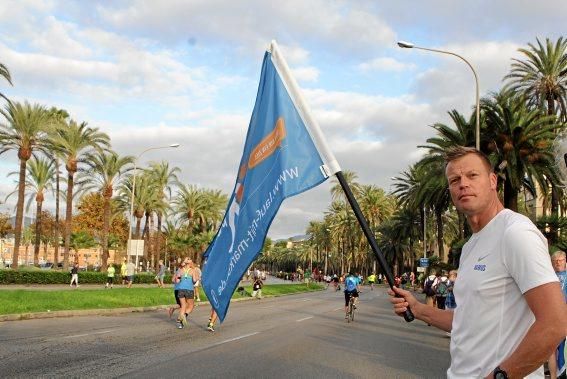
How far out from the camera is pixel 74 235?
273ft

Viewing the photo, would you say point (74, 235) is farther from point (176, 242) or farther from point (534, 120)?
point (534, 120)

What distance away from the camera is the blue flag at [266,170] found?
13.6ft

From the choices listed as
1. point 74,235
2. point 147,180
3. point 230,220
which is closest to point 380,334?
point 230,220

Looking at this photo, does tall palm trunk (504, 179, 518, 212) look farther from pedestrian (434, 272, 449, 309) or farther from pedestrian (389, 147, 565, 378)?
pedestrian (389, 147, 565, 378)

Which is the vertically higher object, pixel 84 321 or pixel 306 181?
pixel 306 181

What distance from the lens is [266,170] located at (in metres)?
4.46

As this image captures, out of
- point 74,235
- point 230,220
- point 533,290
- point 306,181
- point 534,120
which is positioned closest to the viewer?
point 533,290

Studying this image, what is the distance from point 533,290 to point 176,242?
7659cm

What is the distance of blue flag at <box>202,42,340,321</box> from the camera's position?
4.13 m

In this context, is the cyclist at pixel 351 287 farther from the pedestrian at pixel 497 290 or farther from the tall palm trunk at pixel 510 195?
the pedestrian at pixel 497 290

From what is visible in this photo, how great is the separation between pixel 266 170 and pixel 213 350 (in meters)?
8.16

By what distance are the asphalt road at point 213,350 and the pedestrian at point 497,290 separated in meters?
6.87

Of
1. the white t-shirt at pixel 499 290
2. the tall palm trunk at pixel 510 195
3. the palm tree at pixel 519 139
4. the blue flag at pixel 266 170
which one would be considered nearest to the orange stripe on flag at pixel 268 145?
the blue flag at pixel 266 170

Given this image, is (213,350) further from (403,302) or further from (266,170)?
(403,302)
